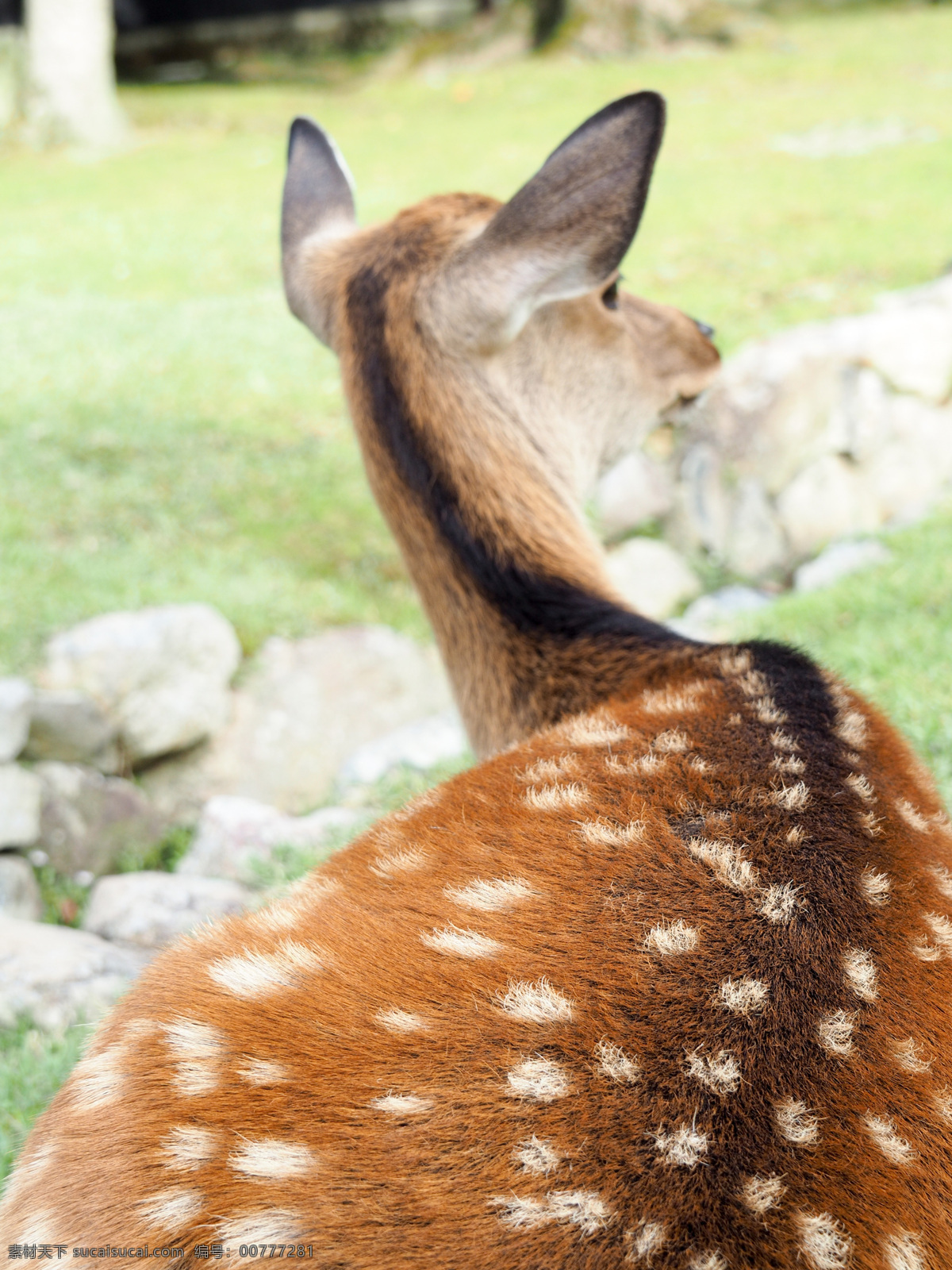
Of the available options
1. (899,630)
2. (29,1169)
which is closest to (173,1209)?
(29,1169)

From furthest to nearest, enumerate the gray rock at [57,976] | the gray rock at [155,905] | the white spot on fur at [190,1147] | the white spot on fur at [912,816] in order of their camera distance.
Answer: the gray rock at [155,905] → the gray rock at [57,976] → the white spot on fur at [912,816] → the white spot on fur at [190,1147]

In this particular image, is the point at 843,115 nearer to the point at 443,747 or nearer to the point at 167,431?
the point at 167,431

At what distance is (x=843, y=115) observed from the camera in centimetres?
1421

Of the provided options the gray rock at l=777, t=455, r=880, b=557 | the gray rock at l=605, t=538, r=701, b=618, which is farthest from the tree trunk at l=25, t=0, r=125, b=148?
the gray rock at l=777, t=455, r=880, b=557

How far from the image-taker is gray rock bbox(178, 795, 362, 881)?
3.79 meters

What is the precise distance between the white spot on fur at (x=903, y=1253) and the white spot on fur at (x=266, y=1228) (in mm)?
531

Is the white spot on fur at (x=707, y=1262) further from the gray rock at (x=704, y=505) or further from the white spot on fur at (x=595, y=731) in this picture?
the gray rock at (x=704, y=505)

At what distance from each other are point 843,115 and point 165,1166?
1567 cm

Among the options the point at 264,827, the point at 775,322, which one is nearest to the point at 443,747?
the point at 264,827

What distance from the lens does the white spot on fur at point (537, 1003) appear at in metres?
1.15

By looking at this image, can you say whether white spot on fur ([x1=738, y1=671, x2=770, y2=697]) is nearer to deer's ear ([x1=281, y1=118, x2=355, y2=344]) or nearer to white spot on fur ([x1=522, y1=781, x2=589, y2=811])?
white spot on fur ([x1=522, y1=781, x2=589, y2=811])

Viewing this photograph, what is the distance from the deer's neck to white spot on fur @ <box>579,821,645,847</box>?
796 mm

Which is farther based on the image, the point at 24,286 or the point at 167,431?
the point at 24,286

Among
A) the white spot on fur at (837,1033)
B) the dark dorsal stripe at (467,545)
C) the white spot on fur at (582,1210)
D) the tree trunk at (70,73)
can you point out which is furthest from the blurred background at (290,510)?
the tree trunk at (70,73)
